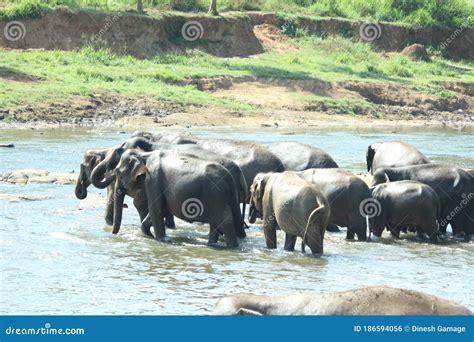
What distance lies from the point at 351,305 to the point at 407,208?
7.54 m

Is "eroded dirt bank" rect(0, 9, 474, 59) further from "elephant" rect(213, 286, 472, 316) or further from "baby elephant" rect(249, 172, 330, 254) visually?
"elephant" rect(213, 286, 472, 316)

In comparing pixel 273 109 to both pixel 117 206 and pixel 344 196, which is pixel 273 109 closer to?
pixel 344 196

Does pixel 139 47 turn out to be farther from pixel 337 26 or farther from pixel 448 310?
pixel 448 310

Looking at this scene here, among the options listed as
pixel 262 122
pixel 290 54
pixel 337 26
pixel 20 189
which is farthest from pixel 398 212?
pixel 337 26

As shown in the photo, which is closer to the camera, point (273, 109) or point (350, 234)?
point (350, 234)

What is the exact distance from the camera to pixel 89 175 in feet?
53.3

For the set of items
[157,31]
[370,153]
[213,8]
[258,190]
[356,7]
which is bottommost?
[258,190]

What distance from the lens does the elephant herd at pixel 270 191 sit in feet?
45.6

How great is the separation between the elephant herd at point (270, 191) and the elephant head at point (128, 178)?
1 cm

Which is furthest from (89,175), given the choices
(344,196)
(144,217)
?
(344,196)

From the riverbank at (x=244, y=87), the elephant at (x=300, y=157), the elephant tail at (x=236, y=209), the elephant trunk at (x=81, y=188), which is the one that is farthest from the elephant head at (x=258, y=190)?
the riverbank at (x=244, y=87)

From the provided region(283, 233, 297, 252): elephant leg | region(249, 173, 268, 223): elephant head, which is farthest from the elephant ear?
region(283, 233, 297, 252): elephant leg

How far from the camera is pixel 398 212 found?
1526cm

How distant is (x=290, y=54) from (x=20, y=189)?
27834 mm
